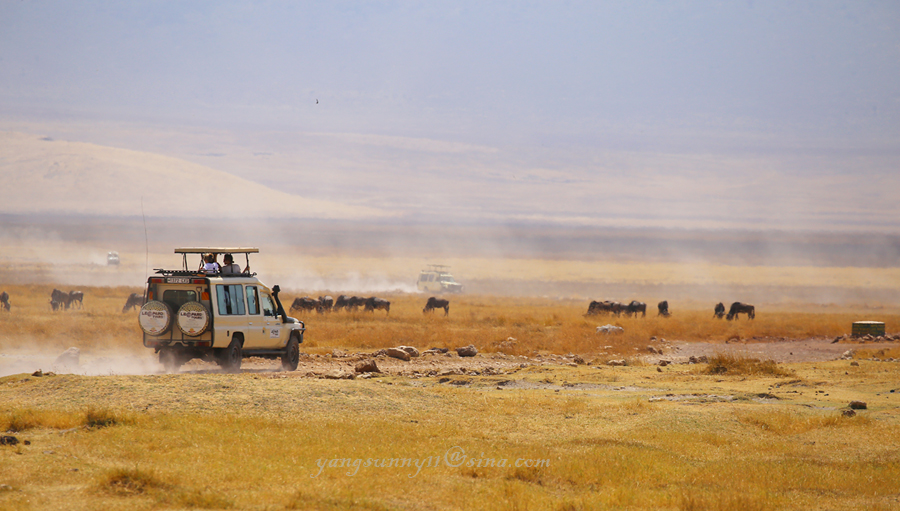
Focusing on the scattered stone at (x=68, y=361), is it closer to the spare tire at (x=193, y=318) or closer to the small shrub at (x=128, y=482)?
the spare tire at (x=193, y=318)

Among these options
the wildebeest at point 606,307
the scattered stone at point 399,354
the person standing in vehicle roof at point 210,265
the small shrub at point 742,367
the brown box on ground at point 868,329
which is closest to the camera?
the person standing in vehicle roof at point 210,265

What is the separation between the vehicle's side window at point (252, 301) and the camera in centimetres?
2000

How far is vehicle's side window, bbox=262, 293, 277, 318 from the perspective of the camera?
68.0ft

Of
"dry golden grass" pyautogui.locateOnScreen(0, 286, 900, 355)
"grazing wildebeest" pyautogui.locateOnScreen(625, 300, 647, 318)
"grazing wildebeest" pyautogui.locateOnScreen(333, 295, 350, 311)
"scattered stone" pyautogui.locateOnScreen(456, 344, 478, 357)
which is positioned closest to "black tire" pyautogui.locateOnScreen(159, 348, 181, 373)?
"dry golden grass" pyautogui.locateOnScreen(0, 286, 900, 355)

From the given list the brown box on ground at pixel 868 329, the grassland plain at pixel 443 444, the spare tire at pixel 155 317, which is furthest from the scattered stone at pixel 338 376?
the brown box on ground at pixel 868 329

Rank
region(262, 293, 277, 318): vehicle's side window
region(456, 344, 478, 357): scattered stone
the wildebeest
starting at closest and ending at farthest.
A: region(262, 293, 277, 318): vehicle's side window → region(456, 344, 478, 357): scattered stone → the wildebeest

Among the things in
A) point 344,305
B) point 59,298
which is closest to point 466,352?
point 344,305

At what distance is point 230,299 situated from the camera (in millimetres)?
19438

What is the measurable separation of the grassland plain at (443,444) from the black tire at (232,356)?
1.28 m

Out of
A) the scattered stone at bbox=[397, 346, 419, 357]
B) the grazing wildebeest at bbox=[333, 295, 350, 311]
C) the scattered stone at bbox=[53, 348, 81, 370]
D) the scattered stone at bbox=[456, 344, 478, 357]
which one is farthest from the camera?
the grazing wildebeest at bbox=[333, 295, 350, 311]

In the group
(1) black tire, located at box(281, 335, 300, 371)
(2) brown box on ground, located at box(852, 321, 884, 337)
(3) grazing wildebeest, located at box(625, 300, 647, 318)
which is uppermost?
(1) black tire, located at box(281, 335, 300, 371)

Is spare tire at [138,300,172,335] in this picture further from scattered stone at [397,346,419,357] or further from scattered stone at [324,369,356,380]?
scattered stone at [397,346,419,357]

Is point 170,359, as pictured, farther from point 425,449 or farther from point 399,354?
point 425,449

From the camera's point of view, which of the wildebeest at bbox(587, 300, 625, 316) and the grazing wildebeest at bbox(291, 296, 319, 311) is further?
the wildebeest at bbox(587, 300, 625, 316)
